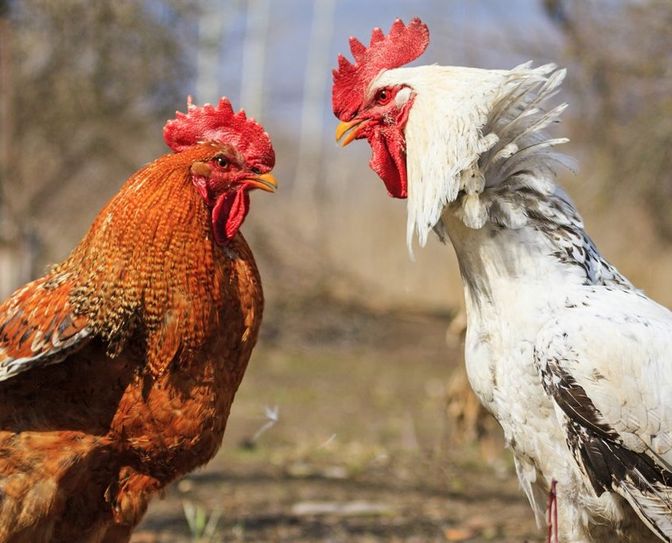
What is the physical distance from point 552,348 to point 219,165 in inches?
58.3

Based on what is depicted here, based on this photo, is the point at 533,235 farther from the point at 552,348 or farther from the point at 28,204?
the point at 28,204

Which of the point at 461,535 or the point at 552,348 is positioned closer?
the point at 552,348

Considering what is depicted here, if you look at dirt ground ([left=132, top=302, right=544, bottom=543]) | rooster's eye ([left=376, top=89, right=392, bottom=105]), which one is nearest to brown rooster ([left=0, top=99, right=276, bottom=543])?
dirt ground ([left=132, top=302, right=544, bottom=543])

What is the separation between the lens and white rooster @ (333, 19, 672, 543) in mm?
2709

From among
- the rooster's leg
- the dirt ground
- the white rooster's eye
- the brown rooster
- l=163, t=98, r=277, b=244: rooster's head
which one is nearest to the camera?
the rooster's leg

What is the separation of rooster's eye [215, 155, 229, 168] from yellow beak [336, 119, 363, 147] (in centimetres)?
44

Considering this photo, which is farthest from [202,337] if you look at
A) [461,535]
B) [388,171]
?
[461,535]

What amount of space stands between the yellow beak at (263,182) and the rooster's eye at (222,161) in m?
0.10

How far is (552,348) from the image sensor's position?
9.07 ft

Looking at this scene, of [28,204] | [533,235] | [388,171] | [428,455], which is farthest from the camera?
[28,204]

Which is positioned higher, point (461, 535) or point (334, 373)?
point (461, 535)

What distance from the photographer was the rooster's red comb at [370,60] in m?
3.49

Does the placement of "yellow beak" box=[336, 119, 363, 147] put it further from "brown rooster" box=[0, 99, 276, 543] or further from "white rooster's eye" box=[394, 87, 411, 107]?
"brown rooster" box=[0, 99, 276, 543]

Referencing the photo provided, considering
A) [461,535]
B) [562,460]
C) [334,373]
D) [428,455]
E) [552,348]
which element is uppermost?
[552,348]
